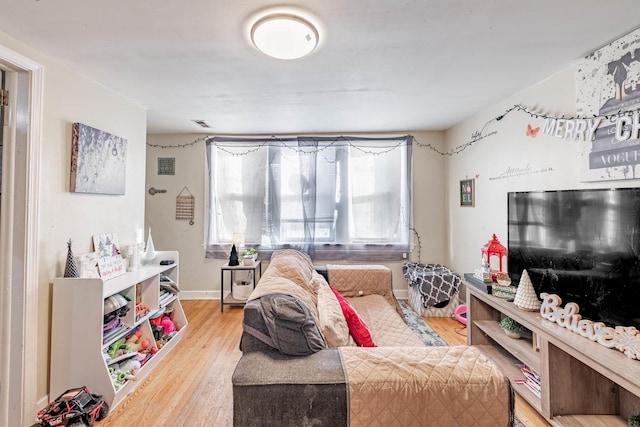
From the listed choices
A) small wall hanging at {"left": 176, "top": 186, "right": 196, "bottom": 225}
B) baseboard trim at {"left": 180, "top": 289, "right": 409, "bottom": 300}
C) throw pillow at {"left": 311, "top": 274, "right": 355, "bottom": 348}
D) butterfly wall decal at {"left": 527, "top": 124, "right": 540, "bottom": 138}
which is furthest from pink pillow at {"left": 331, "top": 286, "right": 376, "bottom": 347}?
small wall hanging at {"left": 176, "top": 186, "right": 196, "bottom": 225}

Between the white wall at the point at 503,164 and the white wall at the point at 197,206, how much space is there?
20 centimetres

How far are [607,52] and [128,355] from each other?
148 inches

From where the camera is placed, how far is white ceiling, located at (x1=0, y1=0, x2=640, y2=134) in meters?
1.42

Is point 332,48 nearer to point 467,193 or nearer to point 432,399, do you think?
point 432,399

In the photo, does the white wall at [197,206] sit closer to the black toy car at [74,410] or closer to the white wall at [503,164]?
the white wall at [503,164]

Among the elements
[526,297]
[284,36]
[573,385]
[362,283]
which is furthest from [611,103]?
[362,283]

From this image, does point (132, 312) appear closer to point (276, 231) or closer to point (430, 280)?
point (276, 231)

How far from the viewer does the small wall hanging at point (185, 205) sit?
4.00 meters

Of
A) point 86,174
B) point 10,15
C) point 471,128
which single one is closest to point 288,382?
point 86,174

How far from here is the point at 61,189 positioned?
1970mm

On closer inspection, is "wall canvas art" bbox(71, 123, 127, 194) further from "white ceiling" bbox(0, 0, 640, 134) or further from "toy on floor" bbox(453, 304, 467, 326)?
"toy on floor" bbox(453, 304, 467, 326)

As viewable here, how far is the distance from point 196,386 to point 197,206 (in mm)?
2478

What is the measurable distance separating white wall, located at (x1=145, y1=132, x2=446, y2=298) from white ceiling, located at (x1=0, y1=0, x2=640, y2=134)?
1153 mm

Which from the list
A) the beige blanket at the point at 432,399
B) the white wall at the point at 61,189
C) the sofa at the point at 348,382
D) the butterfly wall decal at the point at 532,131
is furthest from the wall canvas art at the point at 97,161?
the butterfly wall decal at the point at 532,131
